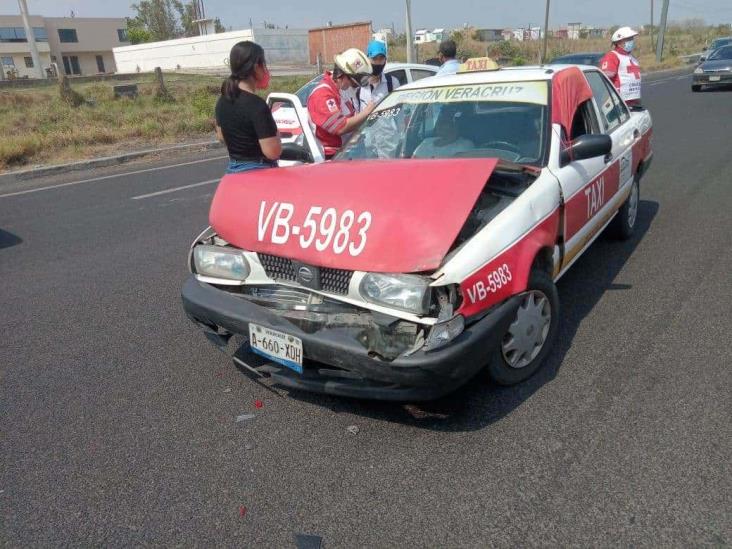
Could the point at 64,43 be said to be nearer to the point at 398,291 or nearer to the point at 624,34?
the point at 624,34

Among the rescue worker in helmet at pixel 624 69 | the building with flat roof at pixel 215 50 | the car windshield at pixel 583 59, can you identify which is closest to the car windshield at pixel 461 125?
the rescue worker in helmet at pixel 624 69

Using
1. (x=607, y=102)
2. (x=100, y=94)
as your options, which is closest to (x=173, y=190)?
(x=607, y=102)

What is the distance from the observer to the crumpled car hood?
2801 millimetres

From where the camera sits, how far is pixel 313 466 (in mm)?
2729

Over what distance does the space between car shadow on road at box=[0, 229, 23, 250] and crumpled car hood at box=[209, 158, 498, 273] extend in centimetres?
430

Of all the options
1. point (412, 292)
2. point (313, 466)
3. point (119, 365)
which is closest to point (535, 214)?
point (412, 292)

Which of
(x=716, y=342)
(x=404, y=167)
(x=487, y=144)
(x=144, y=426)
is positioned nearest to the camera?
(x=144, y=426)

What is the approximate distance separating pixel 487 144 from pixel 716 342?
184 cm

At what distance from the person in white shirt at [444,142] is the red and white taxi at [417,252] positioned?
11 millimetres

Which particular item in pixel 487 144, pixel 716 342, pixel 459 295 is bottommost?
pixel 716 342

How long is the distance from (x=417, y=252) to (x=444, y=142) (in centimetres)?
159

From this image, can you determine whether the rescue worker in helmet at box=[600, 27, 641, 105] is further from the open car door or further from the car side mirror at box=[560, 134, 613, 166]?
the car side mirror at box=[560, 134, 613, 166]

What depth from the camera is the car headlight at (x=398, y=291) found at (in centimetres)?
268

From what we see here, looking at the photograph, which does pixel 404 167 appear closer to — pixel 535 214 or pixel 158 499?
pixel 535 214
